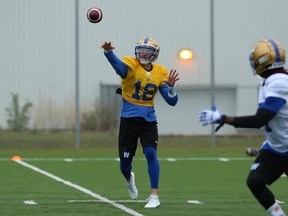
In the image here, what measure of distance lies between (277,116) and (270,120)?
111 millimetres

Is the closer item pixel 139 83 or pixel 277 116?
pixel 277 116

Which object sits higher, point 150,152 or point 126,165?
point 150,152

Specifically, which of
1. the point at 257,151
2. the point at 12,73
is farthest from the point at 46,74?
the point at 257,151

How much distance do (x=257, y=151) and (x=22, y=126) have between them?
16.1 m

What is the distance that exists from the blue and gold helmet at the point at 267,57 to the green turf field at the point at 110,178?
2.61 m

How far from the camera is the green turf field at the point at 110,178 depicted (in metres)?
11.3

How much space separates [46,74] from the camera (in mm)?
24438

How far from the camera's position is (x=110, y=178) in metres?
15.6

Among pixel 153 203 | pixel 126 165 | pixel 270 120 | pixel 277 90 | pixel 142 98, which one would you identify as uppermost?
pixel 277 90

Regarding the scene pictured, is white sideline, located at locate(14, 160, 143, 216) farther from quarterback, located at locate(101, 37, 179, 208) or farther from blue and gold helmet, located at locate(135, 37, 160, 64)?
blue and gold helmet, located at locate(135, 37, 160, 64)

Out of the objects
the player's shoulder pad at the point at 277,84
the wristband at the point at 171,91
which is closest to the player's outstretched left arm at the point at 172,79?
the wristband at the point at 171,91

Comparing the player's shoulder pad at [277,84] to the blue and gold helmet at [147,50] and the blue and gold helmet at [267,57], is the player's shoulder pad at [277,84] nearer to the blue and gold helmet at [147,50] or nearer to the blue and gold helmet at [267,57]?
the blue and gold helmet at [267,57]

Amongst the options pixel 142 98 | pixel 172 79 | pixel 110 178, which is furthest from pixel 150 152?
pixel 110 178

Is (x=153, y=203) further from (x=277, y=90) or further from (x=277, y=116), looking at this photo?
(x=277, y=90)
